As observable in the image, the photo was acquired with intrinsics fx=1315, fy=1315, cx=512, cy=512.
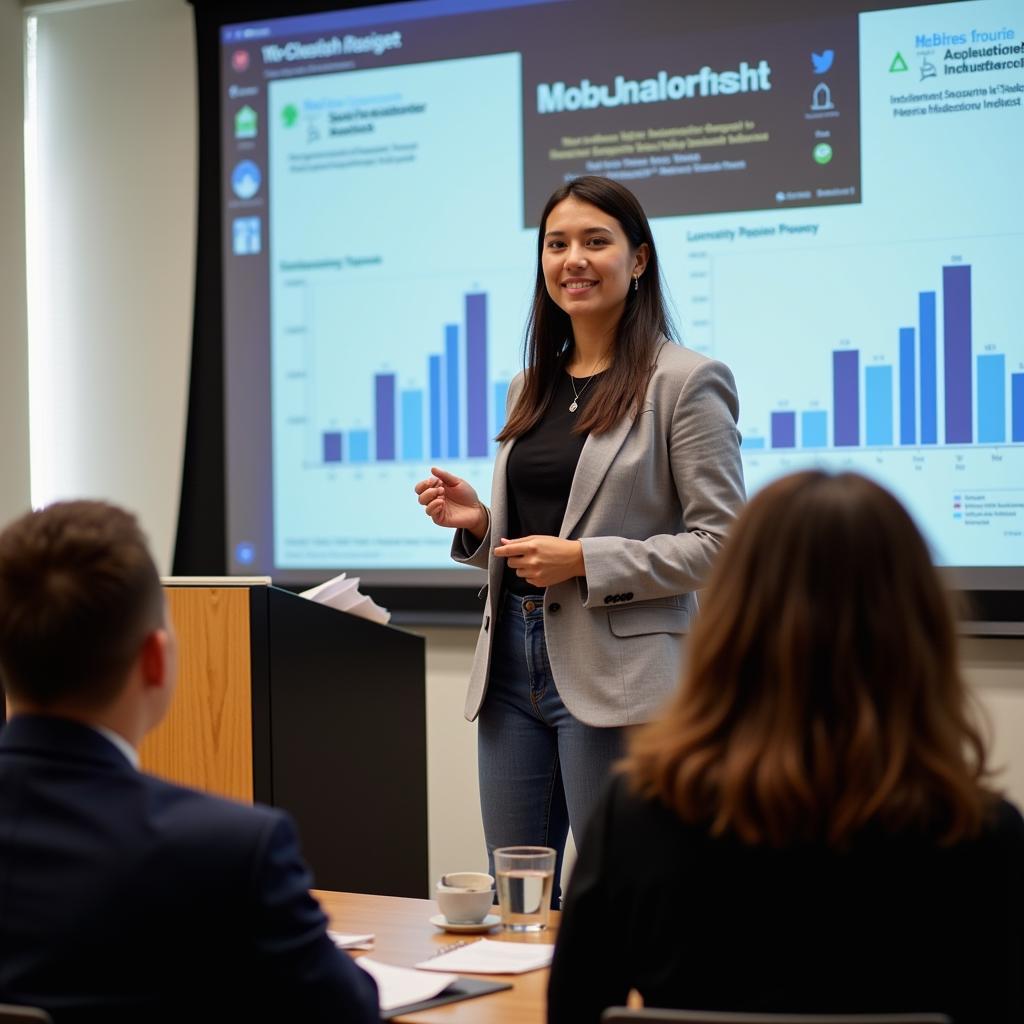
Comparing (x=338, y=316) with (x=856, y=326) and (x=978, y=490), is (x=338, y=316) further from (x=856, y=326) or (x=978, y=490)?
(x=978, y=490)

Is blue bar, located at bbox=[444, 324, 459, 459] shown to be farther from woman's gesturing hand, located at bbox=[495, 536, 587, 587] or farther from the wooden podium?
woman's gesturing hand, located at bbox=[495, 536, 587, 587]

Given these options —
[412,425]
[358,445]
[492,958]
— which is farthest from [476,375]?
[492,958]

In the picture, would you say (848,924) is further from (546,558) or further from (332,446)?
(332,446)

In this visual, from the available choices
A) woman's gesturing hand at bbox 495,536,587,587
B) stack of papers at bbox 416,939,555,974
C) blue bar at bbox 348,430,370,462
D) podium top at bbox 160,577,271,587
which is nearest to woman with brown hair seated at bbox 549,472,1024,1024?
stack of papers at bbox 416,939,555,974

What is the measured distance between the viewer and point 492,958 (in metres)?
1.43

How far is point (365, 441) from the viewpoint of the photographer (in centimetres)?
415

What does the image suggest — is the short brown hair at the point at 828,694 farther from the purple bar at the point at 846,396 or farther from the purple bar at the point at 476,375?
the purple bar at the point at 476,375

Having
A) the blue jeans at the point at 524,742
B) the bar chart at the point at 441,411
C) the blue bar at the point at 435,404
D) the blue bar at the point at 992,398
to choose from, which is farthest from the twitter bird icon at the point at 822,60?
the blue jeans at the point at 524,742

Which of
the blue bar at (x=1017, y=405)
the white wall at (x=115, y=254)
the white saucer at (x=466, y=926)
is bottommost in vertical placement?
the white saucer at (x=466, y=926)

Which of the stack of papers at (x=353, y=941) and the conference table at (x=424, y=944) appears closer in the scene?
the conference table at (x=424, y=944)

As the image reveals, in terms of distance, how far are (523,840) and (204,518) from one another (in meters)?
2.38

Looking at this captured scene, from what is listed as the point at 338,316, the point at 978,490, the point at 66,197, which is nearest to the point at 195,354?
the point at 338,316

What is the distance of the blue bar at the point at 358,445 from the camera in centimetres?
415

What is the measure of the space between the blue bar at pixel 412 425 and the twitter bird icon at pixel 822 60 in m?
1.49
